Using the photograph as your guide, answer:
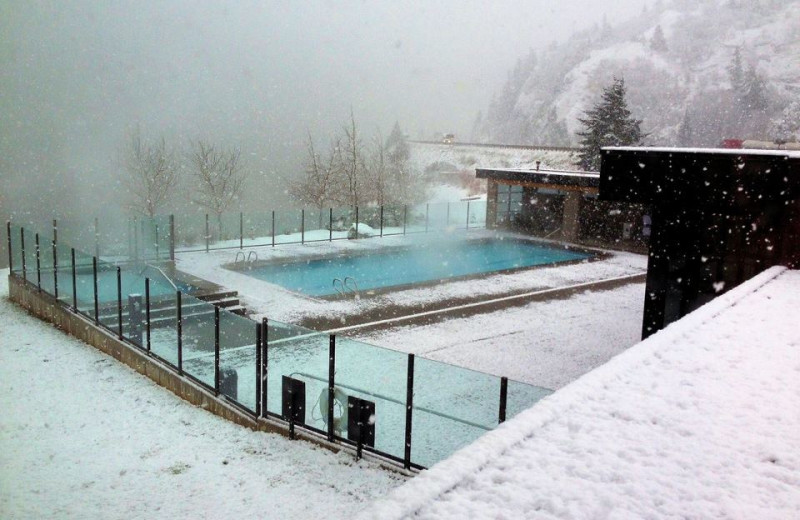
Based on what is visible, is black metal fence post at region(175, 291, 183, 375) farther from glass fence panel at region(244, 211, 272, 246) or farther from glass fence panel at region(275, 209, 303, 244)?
glass fence panel at region(275, 209, 303, 244)

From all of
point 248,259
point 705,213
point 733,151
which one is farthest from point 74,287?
point 733,151

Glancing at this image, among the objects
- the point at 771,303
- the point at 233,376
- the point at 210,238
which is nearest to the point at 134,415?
the point at 233,376

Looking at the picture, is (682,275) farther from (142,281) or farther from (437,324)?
(142,281)

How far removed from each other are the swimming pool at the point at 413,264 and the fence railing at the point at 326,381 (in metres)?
8.11

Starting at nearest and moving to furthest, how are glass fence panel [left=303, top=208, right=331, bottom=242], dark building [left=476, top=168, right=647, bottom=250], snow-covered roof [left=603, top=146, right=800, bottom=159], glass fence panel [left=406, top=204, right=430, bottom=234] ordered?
1. snow-covered roof [left=603, top=146, right=800, bottom=159]
2. dark building [left=476, top=168, right=647, bottom=250]
3. glass fence panel [left=303, top=208, right=331, bottom=242]
4. glass fence panel [left=406, top=204, right=430, bottom=234]

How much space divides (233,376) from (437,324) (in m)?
6.77

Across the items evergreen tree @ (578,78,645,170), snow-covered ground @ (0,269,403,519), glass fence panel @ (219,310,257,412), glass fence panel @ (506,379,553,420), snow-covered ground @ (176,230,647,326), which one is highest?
evergreen tree @ (578,78,645,170)

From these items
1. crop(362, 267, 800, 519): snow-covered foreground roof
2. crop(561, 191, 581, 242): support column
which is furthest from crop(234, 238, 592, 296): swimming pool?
crop(362, 267, 800, 519): snow-covered foreground roof

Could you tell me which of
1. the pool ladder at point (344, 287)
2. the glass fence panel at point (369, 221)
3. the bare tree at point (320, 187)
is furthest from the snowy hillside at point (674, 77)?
the pool ladder at point (344, 287)

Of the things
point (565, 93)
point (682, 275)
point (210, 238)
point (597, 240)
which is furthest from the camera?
point (565, 93)

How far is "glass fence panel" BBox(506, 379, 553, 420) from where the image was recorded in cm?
662

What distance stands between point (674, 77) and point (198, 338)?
151185 mm

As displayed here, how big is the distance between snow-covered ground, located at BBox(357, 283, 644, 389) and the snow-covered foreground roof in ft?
20.4

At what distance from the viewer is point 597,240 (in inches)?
1188
